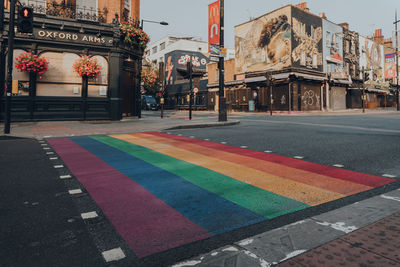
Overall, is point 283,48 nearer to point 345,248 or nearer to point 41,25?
A: point 41,25

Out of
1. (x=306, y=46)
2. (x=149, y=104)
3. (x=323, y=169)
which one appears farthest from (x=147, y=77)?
(x=323, y=169)

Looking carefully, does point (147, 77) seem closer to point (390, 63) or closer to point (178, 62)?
point (178, 62)

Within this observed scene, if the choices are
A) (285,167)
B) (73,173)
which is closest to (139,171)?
(73,173)

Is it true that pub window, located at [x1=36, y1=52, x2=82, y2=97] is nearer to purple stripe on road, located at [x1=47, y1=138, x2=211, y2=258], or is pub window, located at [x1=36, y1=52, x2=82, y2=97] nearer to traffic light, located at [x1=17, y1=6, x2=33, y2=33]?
traffic light, located at [x1=17, y1=6, x2=33, y2=33]

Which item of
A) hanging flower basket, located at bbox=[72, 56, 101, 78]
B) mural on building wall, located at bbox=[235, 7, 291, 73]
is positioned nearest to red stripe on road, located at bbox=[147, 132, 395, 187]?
hanging flower basket, located at bbox=[72, 56, 101, 78]

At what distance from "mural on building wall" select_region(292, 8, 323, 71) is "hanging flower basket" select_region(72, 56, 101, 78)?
22.4 meters

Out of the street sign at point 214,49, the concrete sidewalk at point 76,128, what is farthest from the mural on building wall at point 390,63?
the concrete sidewalk at point 76,128

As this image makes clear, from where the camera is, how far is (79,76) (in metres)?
14.5

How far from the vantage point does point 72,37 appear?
14258mm

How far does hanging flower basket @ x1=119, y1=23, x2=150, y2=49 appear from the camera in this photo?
15297 millimetres

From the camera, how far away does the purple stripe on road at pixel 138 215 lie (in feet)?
6.64

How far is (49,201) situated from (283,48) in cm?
3055

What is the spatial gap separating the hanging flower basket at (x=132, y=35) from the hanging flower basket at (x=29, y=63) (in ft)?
15.5

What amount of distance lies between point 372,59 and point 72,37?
47.9 metres
